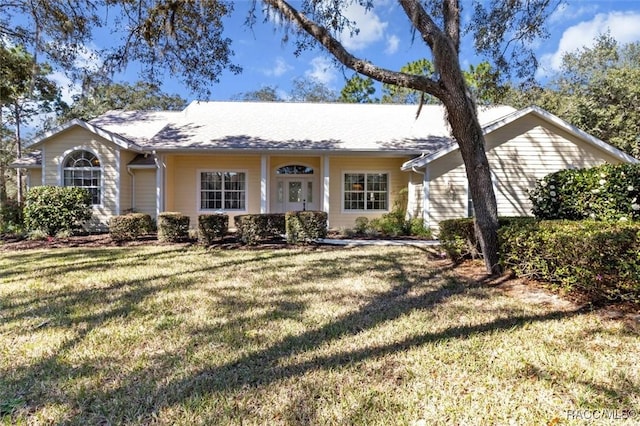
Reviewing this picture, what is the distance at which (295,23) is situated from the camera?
686 centimetres

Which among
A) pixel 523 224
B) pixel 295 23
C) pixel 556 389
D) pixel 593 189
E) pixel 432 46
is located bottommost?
pixel 556 389

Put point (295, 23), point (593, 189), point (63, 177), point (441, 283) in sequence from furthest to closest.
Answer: point (63, 177), point (593, 189), point (295, 23), point (441, 283)

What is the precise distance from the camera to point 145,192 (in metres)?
13.5

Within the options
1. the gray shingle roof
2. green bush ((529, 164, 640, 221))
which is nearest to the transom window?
the gray shingle roof

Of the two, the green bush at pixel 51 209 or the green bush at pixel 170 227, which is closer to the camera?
the green bush at pixel 170 227

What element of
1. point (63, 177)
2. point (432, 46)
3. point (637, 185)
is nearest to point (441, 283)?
point (432, 46)

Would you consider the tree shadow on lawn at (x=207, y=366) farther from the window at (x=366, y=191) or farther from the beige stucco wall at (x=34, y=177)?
the beige stucco wall at (x=34, y=177)

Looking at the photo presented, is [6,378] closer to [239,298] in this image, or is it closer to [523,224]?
[239,298]

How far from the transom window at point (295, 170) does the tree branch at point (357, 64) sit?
7.47m

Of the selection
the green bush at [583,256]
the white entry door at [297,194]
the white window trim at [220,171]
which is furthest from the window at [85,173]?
the green bush at [583,256]

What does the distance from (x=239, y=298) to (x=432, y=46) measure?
17.8ft

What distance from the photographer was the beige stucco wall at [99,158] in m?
12.7

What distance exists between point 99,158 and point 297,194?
24.4 ft

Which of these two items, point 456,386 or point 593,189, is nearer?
point 456,386
